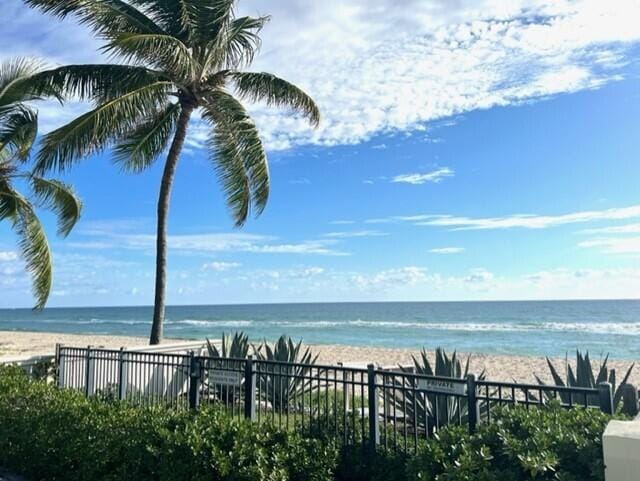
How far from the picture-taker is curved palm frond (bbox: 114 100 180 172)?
14344mm

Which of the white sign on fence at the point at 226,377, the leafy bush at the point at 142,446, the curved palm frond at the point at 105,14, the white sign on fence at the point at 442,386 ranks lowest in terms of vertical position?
the leafy bush at the point at 142,446

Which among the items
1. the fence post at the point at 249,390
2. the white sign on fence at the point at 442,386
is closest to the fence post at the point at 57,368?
the fence post at the point at 249,390

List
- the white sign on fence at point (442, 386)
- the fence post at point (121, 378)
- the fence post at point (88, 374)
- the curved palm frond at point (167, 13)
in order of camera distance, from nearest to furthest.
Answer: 1. the white sign on fence at point (442, 386)
2. the fence post at point (121, 378)
3. the fence post at point (88, 374)
4. the curved palm frond at point (167, 13)

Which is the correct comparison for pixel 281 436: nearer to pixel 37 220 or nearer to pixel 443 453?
pixel 443 453

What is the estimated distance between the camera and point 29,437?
622 cm

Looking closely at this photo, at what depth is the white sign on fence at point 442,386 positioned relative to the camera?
5328 millimetres

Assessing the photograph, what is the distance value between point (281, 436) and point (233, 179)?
10229mm

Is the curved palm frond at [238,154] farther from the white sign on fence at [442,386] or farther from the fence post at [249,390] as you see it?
the white sign on fence at [442,386]

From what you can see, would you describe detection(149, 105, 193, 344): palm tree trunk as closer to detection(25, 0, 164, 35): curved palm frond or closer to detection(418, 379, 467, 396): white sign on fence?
detection(25, 0, 164, 35): curved palm frond

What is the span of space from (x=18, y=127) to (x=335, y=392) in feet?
40.7

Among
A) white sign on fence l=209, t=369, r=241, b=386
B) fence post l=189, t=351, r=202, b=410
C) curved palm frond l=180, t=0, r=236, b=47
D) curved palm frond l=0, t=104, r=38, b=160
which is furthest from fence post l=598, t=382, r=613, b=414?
curved palm frond l=0, t=104, r=38, b=160

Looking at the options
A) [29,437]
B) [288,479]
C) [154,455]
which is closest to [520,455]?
[288,479]

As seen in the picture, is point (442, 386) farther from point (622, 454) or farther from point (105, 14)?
point (105, 14)

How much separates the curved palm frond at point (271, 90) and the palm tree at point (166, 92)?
→ 0.02 metres
